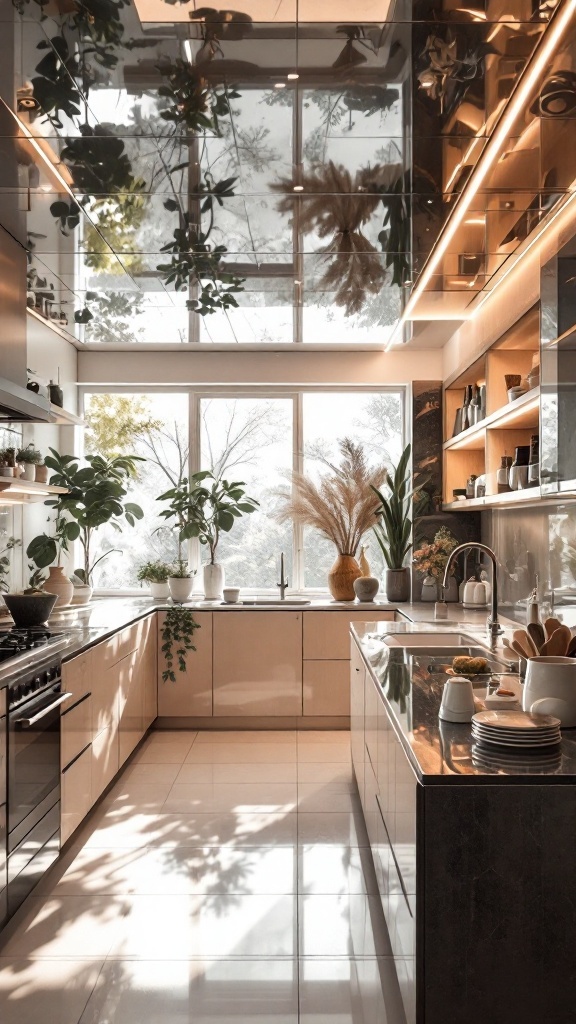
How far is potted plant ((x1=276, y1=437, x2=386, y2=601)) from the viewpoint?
5.98m

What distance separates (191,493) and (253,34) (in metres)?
4.13

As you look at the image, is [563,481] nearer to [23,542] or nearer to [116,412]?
[23,542]

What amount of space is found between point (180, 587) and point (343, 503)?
1.40 metres

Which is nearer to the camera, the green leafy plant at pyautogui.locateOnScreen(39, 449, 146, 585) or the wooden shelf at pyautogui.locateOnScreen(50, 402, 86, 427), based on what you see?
the wooden shelf at pyautogui.locateOnScreen(50, 402, 86, 427)

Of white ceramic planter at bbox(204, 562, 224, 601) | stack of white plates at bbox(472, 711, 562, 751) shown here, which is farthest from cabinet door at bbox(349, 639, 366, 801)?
white ceramic planter at bbox(204, 562, 224, 601)

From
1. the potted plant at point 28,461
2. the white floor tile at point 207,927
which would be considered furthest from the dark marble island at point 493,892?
the potted plant at point 28,461

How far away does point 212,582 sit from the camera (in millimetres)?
6141

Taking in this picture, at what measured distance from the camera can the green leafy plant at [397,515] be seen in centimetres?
598

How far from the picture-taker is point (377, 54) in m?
2.31

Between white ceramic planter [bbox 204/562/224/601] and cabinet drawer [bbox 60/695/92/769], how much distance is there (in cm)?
240

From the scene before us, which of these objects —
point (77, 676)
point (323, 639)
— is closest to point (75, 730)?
point (77, 676)

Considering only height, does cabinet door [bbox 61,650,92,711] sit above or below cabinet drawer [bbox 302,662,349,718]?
above

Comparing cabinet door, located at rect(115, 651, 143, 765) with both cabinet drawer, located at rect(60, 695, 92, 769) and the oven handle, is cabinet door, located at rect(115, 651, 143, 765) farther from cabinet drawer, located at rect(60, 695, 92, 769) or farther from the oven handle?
the oven handle

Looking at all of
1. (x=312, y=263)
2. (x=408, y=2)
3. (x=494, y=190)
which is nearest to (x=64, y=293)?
(x=312, y=263)
